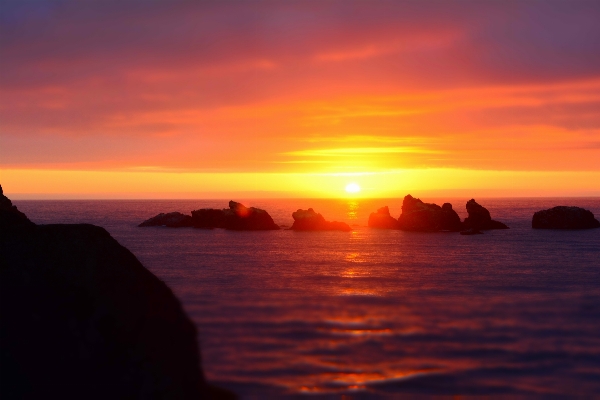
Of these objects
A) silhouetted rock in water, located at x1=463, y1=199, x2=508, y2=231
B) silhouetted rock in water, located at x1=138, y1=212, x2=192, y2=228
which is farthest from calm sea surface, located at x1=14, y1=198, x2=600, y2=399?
silhouetted rock in water, located at x1=138, y1=212, x2=192, y2=228

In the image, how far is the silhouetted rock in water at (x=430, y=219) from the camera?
306 feet

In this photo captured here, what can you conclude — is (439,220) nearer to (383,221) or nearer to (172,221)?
(383,221)

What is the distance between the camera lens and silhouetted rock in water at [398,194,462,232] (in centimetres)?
9312

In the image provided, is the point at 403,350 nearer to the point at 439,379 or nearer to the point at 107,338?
the point at 439,379

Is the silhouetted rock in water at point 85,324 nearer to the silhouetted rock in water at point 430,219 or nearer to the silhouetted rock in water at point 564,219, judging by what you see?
the silhouetted rock in water at point 430,219

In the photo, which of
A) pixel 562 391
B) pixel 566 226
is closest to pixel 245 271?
pixel 562 391

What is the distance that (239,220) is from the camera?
100m

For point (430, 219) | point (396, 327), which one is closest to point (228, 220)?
point (430, 219)

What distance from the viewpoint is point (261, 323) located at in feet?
63.1

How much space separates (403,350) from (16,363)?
9.69 m

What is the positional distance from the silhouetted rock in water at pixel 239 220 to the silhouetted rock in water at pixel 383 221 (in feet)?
63.5

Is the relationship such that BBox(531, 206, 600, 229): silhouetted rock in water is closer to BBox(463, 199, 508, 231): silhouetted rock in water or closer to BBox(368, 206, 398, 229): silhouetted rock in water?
BBox(463, 199, 508, 231): silhouetted rock in water

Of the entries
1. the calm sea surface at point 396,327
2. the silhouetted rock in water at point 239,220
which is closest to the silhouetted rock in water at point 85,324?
the calm sea surface at point 396,327

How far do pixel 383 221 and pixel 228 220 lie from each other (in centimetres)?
2922
